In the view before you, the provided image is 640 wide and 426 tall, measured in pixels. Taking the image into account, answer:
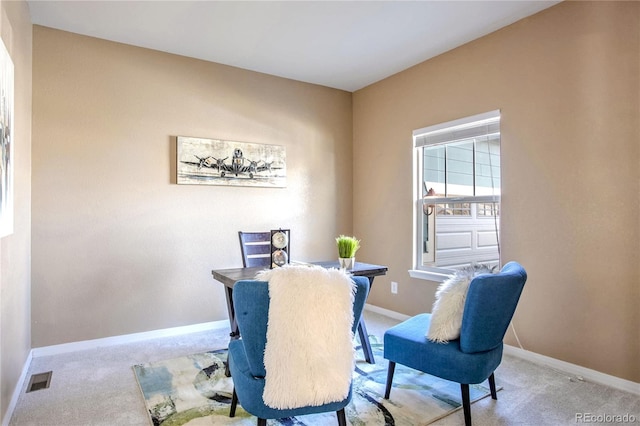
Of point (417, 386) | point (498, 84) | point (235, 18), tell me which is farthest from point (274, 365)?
point (498, 84)

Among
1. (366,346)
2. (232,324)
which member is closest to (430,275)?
(366,346)

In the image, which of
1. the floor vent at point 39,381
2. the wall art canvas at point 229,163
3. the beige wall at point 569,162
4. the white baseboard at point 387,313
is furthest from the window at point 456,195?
the floor vent at point 39,381

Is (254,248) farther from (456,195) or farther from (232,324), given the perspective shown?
(456,195)

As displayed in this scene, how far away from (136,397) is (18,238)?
1.28 metres

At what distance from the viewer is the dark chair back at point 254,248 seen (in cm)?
321

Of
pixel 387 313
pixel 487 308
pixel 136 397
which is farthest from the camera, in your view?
pixel 387 313

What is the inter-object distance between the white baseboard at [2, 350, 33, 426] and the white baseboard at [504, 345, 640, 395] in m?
3.34

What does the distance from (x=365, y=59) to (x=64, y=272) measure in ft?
10.8

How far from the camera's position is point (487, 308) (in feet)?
6.38

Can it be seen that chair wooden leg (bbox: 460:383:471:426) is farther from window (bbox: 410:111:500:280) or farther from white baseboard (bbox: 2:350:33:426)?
white baseboard (bbox: 2:350:33:426)

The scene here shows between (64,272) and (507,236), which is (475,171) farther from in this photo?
(64,272)

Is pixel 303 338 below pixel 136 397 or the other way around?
the other way around

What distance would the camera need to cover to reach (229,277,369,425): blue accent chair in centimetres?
161
